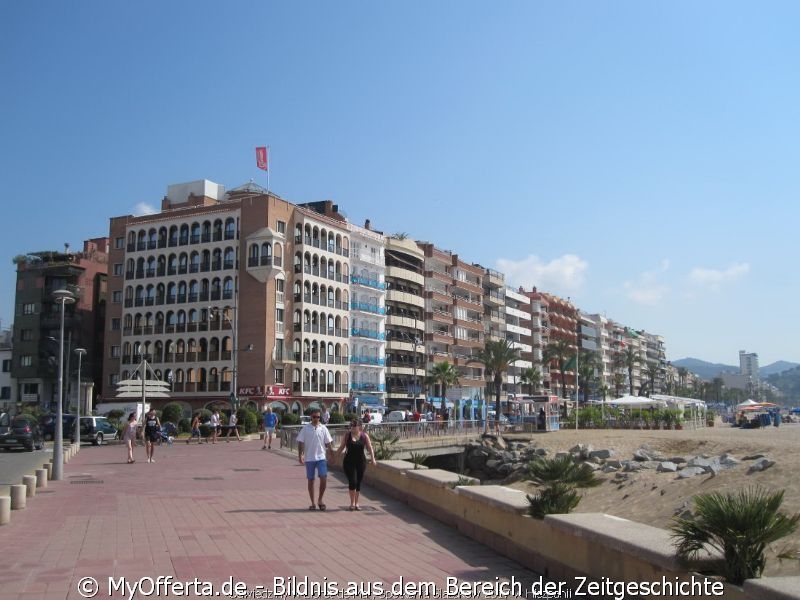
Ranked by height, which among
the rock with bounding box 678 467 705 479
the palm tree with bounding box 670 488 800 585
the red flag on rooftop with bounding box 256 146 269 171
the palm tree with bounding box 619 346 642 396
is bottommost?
the rock with bounding box 678 467 705 479

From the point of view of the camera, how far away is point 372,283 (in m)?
86.0

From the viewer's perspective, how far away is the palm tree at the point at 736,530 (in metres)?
5.87

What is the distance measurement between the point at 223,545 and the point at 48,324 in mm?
80241

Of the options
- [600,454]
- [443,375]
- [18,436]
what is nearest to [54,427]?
[18,436]

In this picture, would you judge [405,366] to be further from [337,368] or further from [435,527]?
[435,527]

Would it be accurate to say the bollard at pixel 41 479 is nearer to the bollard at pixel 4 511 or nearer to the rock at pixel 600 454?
the bollard at pixel 4 511

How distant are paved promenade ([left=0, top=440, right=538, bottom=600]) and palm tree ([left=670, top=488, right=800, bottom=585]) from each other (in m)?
2.11

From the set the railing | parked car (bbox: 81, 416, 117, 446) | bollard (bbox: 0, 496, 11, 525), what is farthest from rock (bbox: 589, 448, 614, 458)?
bollard (bbox: 0, 496, 11, 525)

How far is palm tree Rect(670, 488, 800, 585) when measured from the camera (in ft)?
19.3

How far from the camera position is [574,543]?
7.45m

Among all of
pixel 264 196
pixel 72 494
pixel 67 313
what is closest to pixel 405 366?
pixel 264 196

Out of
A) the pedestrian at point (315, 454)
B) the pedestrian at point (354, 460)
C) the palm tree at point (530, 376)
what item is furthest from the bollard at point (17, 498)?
the palm tree at point (530, 376)

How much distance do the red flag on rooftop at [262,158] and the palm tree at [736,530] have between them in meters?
72.8

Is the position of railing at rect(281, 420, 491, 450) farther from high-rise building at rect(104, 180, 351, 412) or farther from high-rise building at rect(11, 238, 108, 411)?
high-rise building at rect(11, 238, 108, 411)
